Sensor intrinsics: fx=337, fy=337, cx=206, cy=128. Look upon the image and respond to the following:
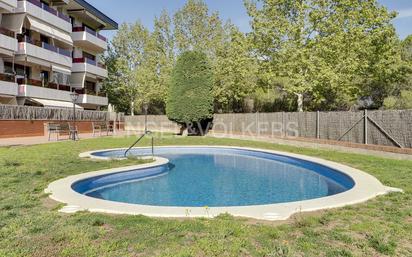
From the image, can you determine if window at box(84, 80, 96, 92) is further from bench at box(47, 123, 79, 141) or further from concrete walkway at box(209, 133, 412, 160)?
concrete walkway at box(209, 133, 412, 160)

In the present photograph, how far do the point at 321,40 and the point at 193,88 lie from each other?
447 inches

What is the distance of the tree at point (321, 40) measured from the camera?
89.8 ft

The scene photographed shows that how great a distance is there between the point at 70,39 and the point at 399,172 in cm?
3412

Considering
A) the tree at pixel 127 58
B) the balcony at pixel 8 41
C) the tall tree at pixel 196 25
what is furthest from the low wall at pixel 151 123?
the balcony at pixel 8 41

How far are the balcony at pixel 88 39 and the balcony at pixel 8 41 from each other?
33.8 ft

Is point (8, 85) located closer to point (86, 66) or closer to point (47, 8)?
point (47, 8)

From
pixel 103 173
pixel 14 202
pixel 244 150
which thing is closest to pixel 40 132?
pixel 244 150

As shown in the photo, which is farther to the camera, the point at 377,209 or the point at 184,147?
the point at 184,147

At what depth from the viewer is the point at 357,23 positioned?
2856 centimetres

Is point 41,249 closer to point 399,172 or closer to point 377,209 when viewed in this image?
point 377,209

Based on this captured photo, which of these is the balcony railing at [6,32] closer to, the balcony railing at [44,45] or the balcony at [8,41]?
the balcony at [8,41]

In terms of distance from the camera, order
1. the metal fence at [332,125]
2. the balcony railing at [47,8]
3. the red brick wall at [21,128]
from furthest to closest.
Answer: the balcony railing at [47,8] < the red brick wall at [21,128] < the metal fence at [332,125]

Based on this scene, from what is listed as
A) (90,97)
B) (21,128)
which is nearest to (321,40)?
(21,128)

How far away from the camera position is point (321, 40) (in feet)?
89.7
